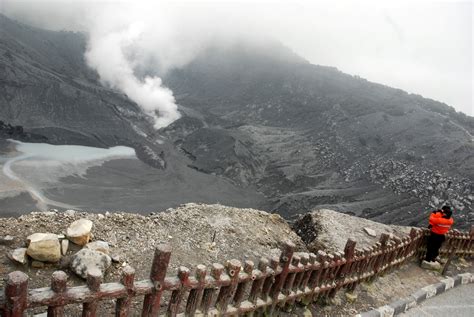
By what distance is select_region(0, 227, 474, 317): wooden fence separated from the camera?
2676mm

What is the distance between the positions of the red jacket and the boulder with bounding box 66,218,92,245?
20.9 feet

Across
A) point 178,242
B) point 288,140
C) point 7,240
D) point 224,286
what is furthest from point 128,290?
point 288,140

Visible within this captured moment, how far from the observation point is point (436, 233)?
759cm

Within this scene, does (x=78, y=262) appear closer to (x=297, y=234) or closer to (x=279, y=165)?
(x=297, y=234)

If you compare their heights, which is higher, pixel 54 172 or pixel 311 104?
pixel 311 104

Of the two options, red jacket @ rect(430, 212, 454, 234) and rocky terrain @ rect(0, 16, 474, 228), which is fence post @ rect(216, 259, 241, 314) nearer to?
red jacket @ rect(430, 212, 454, 234)

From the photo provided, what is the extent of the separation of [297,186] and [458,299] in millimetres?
37869

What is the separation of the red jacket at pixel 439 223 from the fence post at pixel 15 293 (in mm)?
7305

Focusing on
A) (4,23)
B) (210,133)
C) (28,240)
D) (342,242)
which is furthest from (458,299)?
(4,23)

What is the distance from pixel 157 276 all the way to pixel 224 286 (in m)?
0.80

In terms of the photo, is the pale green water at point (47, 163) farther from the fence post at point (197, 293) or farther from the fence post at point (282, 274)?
the fence post at point (197, 293)

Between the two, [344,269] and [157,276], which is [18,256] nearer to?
[157,276]

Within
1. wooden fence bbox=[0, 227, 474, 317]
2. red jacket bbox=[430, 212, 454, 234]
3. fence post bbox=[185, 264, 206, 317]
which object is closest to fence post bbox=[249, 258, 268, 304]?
wooden fence bbox=[0, 227, 474, 317]

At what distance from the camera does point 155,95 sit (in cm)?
6931
